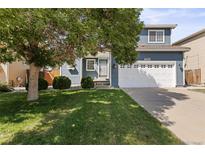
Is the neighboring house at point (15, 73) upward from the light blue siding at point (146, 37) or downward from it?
downward

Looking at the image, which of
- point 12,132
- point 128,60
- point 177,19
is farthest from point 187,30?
point 12,132

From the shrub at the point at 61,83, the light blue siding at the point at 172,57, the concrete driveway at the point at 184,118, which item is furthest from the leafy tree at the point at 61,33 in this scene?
the light blue siding at the point at 172,57

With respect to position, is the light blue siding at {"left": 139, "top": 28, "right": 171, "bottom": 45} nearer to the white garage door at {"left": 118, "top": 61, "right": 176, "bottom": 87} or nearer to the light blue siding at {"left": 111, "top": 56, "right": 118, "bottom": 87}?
the white garage door at {"left": 118, "top": 61, "right": 176, "bottom": 87}

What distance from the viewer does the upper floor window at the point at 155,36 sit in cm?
2588

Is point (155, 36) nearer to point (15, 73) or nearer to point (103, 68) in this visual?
point (103, 68)

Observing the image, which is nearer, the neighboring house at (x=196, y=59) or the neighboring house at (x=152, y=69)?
the neighboring house at (x=152, y=69)

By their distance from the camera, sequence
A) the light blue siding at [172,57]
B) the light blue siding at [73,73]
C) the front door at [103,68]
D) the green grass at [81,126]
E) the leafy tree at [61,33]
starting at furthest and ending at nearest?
the front door at [103,68]
the light blue siding at [73,73]
the light blue siding at [172,57]
the leafy tree at [61,33]
the green grass at [81,126]

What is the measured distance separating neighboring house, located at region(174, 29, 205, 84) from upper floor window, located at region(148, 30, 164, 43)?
17.1 feet

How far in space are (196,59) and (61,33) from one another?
73.8ft

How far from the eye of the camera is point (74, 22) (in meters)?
8.73

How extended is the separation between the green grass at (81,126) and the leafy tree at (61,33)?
2.48m

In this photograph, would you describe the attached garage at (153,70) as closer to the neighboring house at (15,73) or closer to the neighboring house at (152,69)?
the neighboring house at (152,69)

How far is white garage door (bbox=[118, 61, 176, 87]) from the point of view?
23891 mm

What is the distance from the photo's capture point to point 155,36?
85.1 feet
